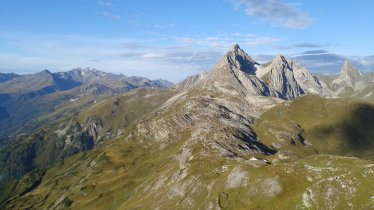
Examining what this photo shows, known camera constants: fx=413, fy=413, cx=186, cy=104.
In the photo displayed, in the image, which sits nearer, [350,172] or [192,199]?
[350,172]

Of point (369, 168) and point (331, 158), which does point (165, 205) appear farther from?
point (369, 168)

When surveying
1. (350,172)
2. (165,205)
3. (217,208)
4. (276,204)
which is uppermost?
(350,172)

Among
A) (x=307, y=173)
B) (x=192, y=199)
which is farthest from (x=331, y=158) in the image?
(x=192, y=199)

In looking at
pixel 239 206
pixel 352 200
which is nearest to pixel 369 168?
pixel 352 200

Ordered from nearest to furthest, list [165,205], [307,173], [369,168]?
[369,168]
[307,173]
[165,205]

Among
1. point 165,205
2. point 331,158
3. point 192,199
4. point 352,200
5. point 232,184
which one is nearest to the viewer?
point 352,200

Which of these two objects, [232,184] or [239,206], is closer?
[239,206]

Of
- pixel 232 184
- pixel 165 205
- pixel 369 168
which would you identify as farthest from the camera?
pixel 165 205

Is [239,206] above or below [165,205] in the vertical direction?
above

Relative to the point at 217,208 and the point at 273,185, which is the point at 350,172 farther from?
the point at 217,208
